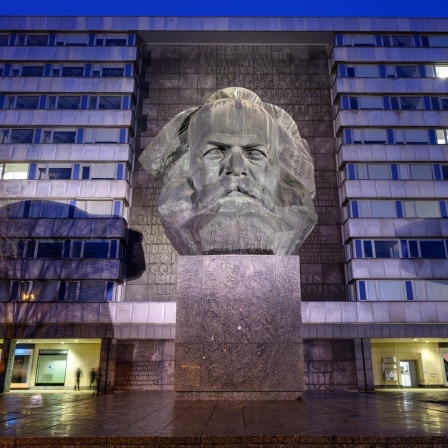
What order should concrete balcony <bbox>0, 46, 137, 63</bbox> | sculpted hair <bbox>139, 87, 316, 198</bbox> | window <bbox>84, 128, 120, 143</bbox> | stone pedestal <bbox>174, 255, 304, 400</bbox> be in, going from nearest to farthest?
stone pedestal <bbox>174, 255, 304, 400</bbox> → sculpted hair <bbox>139, 87, 316, 198</bbox> → window <bbox>84, 128, 120, 143</bbox> → concrete balcony <bbox>0, 46, 137, 63</bbox>

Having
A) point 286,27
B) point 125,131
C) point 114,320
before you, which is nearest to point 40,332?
point 114,320

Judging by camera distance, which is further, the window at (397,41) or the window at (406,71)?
the window at (397,41)

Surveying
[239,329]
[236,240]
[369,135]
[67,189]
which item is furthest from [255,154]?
[369,135]

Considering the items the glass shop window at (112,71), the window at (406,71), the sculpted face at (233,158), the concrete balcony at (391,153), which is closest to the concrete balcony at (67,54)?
the glass shop window at (112,71)

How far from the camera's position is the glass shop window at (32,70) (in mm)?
37750

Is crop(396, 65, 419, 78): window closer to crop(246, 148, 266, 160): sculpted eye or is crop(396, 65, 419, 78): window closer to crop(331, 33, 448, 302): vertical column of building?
crop(331, 33, 448, 302): vertical column of building

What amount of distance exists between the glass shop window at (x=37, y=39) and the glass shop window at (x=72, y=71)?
332cm

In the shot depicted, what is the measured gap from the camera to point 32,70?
37.9 metres

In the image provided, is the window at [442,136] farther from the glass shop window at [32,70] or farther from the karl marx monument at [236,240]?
the glass shop window at [32,70]

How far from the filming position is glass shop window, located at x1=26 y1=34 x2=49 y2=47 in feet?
126

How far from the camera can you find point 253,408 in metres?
5.46

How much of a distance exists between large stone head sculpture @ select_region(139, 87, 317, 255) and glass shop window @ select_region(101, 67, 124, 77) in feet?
106

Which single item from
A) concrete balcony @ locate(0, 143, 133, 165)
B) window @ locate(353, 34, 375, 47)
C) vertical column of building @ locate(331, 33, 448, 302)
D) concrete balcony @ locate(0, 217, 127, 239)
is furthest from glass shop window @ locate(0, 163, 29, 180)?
window @ locate(353, 34, 375, 47)

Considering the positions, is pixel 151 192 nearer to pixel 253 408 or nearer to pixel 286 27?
pixel 286 27
